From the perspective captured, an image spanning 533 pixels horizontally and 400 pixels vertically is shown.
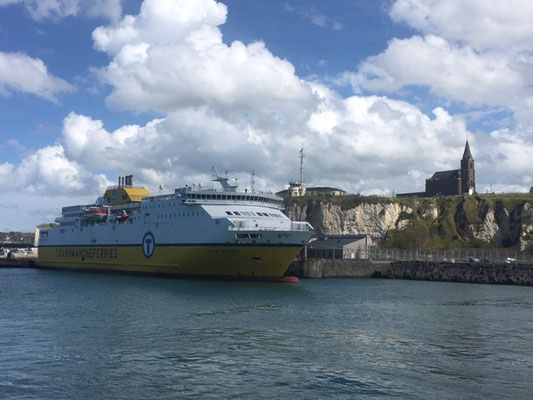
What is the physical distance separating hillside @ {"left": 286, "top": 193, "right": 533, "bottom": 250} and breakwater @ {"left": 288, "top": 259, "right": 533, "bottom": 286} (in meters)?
26.6

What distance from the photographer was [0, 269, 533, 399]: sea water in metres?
15.1

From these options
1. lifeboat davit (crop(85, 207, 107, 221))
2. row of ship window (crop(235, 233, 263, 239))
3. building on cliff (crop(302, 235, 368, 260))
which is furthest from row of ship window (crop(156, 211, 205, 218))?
building on cliff (crop(302, 235, 368, 260))

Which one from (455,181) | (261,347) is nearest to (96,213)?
(261,347)

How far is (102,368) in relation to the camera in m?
17.1

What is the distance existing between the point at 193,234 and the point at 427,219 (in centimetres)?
5852

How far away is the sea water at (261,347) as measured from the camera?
15.1 m

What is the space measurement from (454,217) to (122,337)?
3094 inches

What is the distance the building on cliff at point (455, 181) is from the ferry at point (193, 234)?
83614mm

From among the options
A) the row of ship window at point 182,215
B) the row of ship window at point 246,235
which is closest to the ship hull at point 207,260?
the row of ship window at point 246,235

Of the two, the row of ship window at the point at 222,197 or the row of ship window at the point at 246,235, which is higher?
the row of ship window at the point at 222,197

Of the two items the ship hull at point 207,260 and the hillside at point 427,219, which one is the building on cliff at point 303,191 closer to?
the hillside at point 427,219

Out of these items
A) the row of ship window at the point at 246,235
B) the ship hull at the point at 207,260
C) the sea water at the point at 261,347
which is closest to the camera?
the sea water at the point at 261,347

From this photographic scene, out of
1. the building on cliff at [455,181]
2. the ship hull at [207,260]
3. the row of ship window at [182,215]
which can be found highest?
the building on cliff at [455,181]

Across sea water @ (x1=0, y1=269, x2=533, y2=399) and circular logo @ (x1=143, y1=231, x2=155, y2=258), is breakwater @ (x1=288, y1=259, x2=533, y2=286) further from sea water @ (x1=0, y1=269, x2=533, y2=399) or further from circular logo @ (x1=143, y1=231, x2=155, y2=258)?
sea water @ (x1=0, y1=269, x2=533, y2=399)
